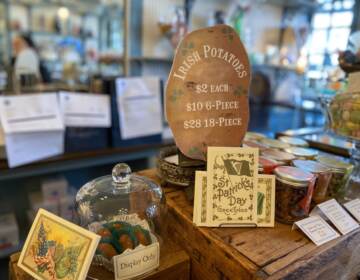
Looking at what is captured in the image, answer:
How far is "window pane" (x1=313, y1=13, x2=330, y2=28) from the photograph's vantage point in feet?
11.3

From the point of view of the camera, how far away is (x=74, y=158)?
1423 millimetres

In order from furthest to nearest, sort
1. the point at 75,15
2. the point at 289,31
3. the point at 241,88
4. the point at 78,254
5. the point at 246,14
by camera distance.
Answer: the point at 289,31 → the point at 75,15 → the point at 246,14 → the point at 241,88 → the point at 78,254

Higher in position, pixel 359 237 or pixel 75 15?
pixel 75 15

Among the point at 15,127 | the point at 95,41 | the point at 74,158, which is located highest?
the point at 95,41

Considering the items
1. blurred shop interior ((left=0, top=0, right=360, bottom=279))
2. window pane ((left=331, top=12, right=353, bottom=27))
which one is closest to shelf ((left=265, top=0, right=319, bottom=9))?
blurred shop interior ((left=0, top=0, right=360, bottom=279))

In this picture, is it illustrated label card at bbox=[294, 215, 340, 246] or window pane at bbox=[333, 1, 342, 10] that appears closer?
illustrated label card at bbox=[294, 215, 340, 246]

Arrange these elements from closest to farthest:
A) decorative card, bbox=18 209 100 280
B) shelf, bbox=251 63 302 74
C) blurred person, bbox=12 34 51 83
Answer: decorative card, bbox=18 209 100 280, blurred person, bbox=12 34 51 83, shelf, bbox=251 63 302 74

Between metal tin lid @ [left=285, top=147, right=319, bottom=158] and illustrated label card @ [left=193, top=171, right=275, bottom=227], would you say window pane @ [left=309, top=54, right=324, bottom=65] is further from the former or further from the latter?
illustrated label card @ [left=193, top=171, right=275, bottom=227]

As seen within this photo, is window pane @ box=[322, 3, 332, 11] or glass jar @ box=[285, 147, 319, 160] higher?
window pane @ box=[322, 3, 332, 11]

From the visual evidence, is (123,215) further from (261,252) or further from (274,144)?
(274,144)

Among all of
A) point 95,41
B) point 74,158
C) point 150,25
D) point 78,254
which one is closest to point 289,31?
point 150,25

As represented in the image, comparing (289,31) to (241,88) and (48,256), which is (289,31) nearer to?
(241,88)

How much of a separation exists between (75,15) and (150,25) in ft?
4.21

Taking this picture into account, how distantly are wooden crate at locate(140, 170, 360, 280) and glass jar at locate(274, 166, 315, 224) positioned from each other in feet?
0.10
